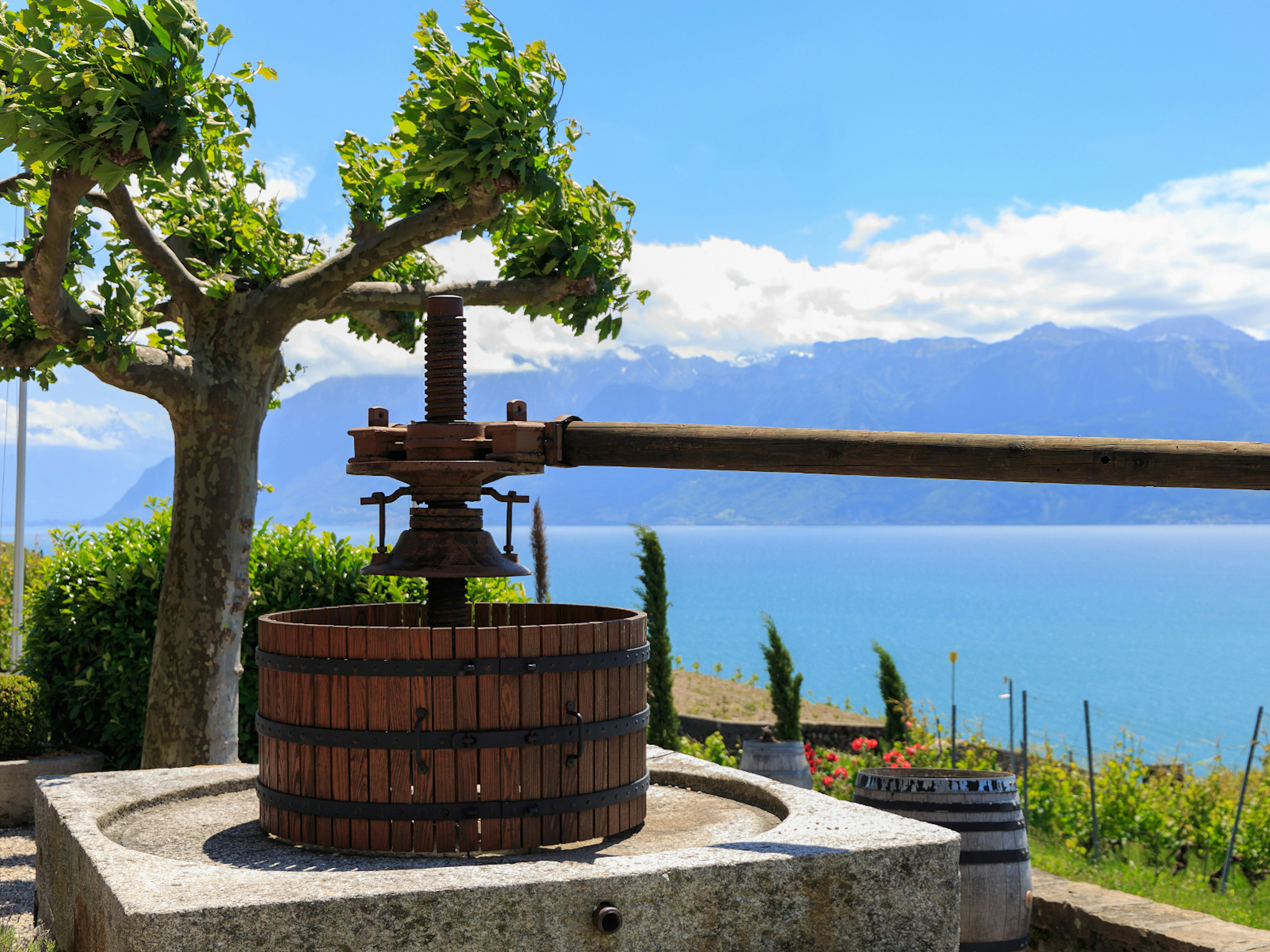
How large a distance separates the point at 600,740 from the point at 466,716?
0.59 meters

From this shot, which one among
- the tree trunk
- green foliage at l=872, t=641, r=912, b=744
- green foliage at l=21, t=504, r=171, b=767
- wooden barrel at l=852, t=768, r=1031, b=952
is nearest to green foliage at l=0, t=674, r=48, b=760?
green foliage at l=21, t=504, r=171, b=767

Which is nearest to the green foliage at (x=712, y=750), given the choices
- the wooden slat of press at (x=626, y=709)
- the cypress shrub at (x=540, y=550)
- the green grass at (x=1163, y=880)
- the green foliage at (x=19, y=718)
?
the cypress shrub at (x=540, y=550)

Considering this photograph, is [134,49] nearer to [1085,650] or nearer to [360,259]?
[360,259]

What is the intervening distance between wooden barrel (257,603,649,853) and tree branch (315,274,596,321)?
4.18 m

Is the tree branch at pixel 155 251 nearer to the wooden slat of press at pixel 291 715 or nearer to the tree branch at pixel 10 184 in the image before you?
the tree branch at pixel 10 184

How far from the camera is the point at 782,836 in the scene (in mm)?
4129

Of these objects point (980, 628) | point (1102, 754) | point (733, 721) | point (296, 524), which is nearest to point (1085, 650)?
point (980, 628)

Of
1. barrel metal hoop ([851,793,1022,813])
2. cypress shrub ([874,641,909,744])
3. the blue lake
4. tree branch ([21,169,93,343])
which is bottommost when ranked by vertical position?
the blue lake

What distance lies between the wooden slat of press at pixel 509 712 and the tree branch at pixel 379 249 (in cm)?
344

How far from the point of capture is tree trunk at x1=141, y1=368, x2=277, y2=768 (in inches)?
286

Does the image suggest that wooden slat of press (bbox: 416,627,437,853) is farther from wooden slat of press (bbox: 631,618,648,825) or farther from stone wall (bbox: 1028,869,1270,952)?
stone wall (bbox: 1028,869,1270,952)

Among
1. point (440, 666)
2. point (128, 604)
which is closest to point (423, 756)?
point (440, 666)

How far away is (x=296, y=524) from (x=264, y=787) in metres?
5.30

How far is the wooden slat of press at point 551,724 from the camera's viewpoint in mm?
4098
